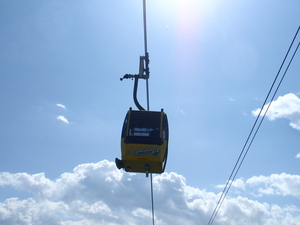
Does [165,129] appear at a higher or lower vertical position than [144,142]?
higher

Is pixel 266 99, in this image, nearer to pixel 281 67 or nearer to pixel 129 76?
pixel 281 67

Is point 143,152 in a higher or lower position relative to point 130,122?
lower

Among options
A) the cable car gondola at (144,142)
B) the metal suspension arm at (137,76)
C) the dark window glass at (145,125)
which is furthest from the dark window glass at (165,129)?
the metal suspension arm at (137,76)

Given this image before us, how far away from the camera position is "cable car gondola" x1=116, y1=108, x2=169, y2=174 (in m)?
11.2

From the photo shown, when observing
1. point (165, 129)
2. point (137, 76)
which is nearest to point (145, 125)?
point (165, 129)

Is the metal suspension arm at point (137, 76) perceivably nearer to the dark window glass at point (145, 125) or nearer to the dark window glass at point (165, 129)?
the dark window glass at point (145, 125)

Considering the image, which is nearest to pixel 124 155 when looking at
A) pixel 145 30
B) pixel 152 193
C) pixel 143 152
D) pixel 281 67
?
pixel 143 152

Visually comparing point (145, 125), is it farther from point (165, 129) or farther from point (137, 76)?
point (137, 76)

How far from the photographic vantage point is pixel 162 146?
11.3 metres

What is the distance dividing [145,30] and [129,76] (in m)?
3.97

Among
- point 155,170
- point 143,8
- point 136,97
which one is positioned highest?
point 136,97

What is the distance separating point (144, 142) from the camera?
11.4 meters

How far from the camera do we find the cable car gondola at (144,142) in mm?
11227

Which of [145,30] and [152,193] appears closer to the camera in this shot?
[145,30]
